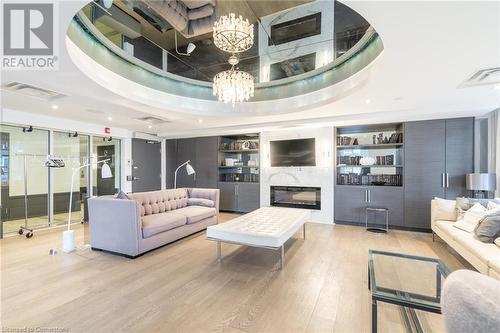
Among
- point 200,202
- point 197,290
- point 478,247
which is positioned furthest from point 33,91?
point 478,247

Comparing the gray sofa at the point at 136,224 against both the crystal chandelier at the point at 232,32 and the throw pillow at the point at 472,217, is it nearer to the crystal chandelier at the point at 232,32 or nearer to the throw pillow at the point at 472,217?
the crystal chandelier at the point at 232,32

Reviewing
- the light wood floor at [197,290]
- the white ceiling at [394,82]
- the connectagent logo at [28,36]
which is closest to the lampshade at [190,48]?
the white ceiling at [394,82]

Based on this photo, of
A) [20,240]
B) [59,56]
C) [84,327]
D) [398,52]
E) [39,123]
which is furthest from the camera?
[39,123]

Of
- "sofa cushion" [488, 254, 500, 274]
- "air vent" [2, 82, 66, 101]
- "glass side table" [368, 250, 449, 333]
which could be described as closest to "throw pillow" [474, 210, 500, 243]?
"sofa cushion" [488, 254, 500, 274]

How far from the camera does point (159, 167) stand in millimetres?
7766

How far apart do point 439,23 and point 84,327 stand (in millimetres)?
3773

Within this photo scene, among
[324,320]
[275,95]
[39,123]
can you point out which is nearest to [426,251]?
[324,320]

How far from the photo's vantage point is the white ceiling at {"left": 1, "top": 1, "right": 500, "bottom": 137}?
1.71 metres

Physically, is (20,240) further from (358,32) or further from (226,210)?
(358,32)

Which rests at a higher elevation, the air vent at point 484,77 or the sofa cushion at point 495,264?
the air vent at point 484,77

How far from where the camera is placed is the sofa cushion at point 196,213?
4.42m

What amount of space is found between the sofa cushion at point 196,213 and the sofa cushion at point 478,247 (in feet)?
13.3

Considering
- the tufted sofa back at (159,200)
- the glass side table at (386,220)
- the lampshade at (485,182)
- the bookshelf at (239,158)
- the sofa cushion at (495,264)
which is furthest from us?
the bookshelf at (239,158)

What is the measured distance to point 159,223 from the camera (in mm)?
3748
